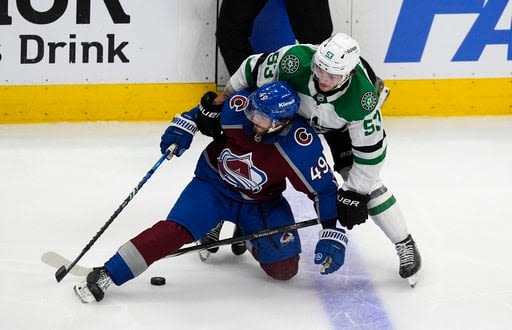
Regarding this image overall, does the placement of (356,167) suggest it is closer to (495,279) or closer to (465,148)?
(495,279)

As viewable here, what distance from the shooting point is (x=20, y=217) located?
15.1 ft

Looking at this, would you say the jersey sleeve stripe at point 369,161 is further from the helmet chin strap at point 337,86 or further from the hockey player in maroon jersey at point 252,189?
the helmet chin strap at point 337,86

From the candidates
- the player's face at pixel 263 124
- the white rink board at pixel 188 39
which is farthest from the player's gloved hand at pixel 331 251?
the white rink board at pixel 188 39

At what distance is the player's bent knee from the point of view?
4016 mm

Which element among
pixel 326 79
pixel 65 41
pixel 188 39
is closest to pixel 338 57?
pixel 326 79

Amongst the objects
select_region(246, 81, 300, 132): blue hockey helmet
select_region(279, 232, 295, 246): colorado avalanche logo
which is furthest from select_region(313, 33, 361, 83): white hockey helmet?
select_region(279, 232, 295, 246): colorado avalanche logo

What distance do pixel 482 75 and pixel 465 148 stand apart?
2.19 feet

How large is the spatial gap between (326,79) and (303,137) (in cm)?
24

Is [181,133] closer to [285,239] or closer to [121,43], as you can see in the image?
[285,239]

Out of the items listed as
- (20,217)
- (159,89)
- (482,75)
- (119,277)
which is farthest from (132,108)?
(119,277)

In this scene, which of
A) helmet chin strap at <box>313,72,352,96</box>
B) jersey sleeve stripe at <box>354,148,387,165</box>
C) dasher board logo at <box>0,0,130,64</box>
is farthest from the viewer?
dasher board logo at <box>0,0,130,64</box>

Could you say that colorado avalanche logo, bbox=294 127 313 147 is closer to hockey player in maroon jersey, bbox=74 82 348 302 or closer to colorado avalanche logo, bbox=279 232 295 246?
hockey player in maroon jersey, bbox=74 82 348 302

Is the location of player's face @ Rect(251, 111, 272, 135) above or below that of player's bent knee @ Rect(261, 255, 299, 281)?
above

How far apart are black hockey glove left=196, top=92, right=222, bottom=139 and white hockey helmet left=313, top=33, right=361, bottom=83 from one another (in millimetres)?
483
